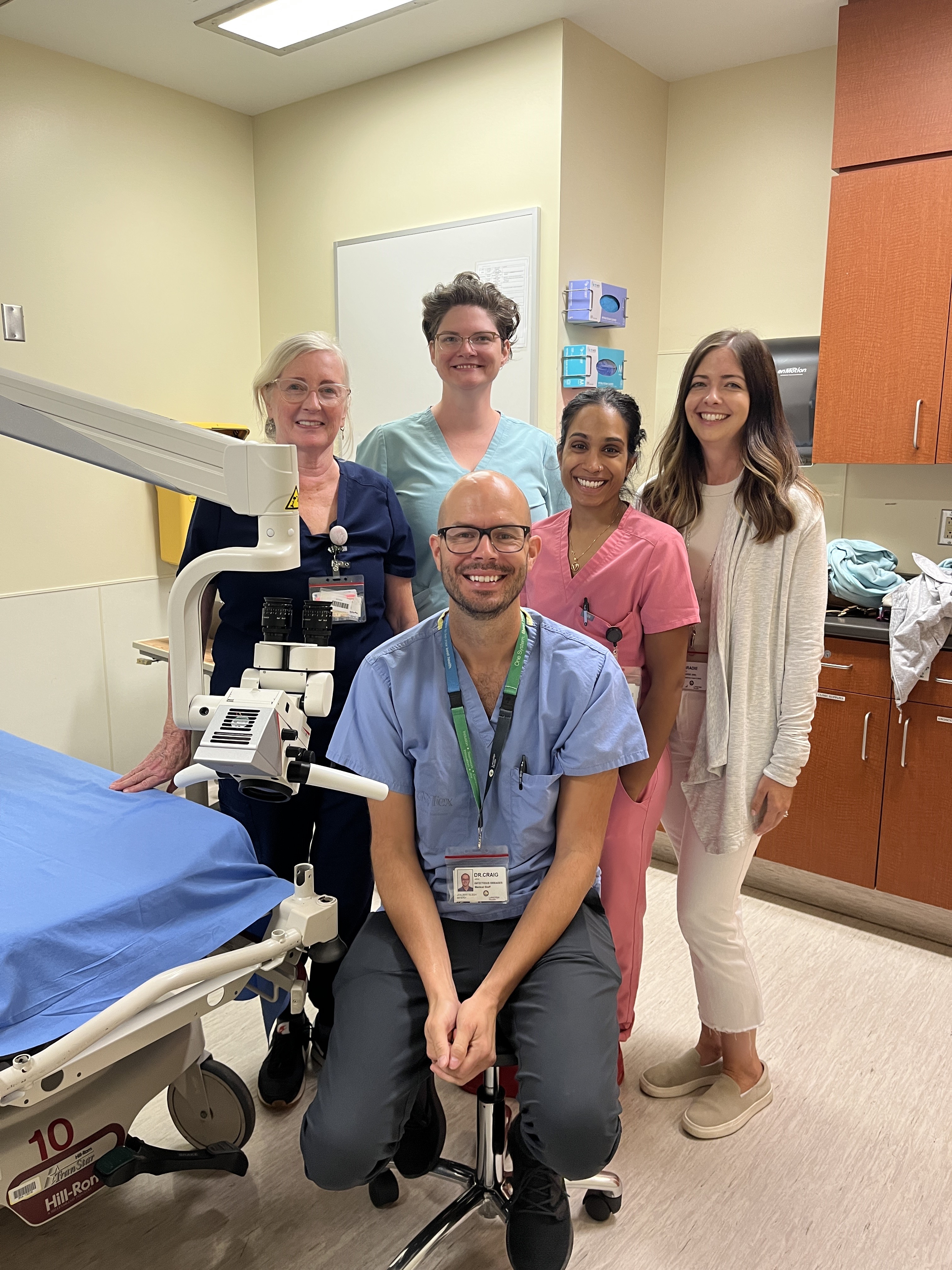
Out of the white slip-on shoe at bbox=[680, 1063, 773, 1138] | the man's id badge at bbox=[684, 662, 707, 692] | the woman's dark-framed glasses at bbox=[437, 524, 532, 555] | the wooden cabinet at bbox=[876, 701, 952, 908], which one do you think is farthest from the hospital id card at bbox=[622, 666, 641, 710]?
the wooden cabinet at bbox=[876, 701, 952, 908]

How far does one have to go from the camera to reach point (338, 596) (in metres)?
1.86

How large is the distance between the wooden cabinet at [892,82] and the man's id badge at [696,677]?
5.83 feet

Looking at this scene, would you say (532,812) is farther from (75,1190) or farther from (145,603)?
(145,603)

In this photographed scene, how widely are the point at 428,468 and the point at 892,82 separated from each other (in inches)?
72.7

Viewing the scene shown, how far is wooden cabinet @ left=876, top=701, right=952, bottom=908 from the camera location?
2664 mm

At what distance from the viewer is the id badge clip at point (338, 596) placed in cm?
186

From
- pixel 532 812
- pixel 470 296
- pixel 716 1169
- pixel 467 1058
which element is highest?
pixel 470 296

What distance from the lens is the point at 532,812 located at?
1.61 m

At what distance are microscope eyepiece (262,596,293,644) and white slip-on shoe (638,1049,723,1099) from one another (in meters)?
1.28

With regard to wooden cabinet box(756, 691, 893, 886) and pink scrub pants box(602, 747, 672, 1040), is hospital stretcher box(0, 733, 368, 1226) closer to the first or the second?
pink scrub pants box(602, 747, 672, 1040)

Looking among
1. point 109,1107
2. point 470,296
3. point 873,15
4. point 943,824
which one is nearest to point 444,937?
point 109,1107

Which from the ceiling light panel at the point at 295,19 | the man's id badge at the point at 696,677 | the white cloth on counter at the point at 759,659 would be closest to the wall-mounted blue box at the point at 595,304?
the ceiling light panel at the point at 295,19

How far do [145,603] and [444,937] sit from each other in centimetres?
252

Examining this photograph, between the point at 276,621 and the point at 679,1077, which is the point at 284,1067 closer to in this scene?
the point at 679,1077
